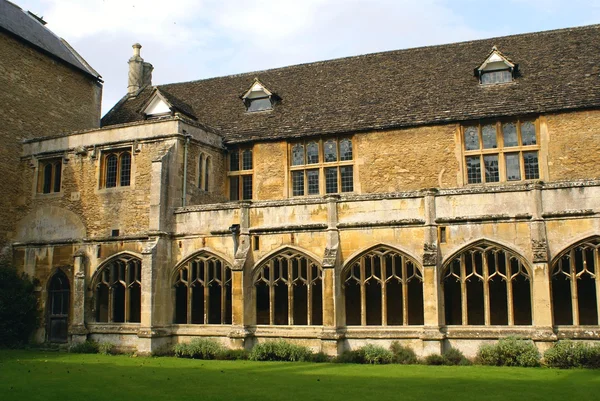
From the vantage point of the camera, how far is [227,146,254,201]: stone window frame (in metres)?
25.1

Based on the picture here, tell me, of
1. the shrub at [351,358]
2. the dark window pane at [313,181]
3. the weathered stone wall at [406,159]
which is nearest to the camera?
the shrub at [351,358]

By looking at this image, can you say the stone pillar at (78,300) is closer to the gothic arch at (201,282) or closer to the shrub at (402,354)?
the gothic arch at (201,282)

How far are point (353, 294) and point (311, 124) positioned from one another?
6.50m

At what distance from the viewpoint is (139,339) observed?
821 inches

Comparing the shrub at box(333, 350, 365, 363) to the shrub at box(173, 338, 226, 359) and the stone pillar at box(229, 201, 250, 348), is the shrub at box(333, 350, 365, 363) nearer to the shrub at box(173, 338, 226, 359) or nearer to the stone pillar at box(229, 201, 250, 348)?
the stone pillar at box(229, 201, 250, 348)

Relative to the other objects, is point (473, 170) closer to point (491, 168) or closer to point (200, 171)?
point (491, 168)

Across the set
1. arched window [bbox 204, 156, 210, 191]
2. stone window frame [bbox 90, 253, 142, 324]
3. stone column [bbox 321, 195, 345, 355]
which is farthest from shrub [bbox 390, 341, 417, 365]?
arched window [bbox 204, 156, 210, 191]

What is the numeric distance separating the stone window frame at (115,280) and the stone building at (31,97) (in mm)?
3780

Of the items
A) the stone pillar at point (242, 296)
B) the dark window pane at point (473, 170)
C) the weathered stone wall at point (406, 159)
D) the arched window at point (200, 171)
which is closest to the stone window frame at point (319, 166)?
the weathered stone wall at point (406, 159)

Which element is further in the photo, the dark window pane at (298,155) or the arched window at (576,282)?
the dark window pane at (298,155)

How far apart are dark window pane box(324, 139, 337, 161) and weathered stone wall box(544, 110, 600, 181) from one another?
284 inches

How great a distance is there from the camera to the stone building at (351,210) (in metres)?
18.0

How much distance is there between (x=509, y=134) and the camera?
22.3 m

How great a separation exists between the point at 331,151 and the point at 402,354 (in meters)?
8.74
